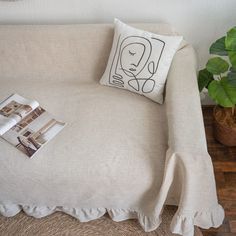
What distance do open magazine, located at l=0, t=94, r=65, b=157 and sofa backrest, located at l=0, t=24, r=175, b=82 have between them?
0.24 m

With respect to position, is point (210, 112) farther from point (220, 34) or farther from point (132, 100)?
point (132, 100)

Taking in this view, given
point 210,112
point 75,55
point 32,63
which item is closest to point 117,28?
point 75,55

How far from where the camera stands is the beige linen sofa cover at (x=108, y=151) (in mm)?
1160

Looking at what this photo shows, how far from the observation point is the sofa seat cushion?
4.00 ft

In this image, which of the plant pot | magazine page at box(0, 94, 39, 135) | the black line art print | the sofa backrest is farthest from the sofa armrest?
magazine page at box(0, 94, 39, 135)

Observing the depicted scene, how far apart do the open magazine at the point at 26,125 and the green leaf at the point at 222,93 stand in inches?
31.2

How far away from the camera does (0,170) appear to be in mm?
1266

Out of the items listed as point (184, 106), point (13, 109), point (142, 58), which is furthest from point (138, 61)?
point (13, 109)

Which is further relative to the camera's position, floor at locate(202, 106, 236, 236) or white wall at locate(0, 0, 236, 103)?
white wall at locate(0, 0, 236, 103)

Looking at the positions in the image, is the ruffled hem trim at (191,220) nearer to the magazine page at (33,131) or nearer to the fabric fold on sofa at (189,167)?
the fabric fold on sofa at (189,167)

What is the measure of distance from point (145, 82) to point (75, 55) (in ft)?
1.57

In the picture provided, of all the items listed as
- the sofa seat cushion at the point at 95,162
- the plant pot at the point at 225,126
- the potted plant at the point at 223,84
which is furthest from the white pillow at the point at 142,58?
the plant pot at the point at 225,126

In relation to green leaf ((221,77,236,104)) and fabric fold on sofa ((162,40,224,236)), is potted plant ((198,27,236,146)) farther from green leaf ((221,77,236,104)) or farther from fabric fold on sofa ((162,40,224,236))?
fabric fold on sofa ((162,40,224,236))

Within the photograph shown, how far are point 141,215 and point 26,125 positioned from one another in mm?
747
